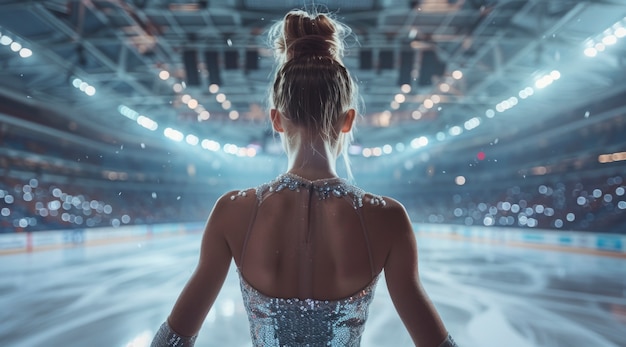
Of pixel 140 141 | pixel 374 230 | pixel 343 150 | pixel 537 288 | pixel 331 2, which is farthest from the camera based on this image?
pixel 140 141

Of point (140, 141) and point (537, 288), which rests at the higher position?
point (140, 141)

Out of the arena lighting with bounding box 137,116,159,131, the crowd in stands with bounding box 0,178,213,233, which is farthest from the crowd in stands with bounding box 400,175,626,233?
the crowd in stands with bounding box 0,178,213,233

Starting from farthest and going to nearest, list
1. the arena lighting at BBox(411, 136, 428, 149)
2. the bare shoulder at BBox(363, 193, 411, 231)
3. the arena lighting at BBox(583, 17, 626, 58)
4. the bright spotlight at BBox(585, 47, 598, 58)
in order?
the arena lighting at BBox(411, 136, 428, 149)
the bright spotlight at BBox(585, 47, 598, 58)
the arena lighting at BBox(583, 17, 626, 58)
the bare shoulder at BBox(363, 193, 411, 231)

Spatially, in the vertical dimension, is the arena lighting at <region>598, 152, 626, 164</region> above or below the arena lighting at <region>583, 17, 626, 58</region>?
below

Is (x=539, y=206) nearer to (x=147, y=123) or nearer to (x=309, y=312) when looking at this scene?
(x=147, y=123)

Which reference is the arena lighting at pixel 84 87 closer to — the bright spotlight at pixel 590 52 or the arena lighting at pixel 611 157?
the bright spotlight at pixel 590 52

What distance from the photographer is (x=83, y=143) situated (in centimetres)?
654

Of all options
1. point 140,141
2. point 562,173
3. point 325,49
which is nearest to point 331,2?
point 325,49

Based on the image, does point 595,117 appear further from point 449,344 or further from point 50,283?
point 50,283

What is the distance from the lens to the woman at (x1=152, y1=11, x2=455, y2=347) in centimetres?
62

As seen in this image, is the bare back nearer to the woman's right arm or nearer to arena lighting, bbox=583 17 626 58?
the woman's right arm

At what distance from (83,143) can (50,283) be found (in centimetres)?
230

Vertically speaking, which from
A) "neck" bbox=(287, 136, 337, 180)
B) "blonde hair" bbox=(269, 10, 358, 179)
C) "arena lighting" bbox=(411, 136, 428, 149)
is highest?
"arena lighting" bbox=(411, 136, 428, 149)

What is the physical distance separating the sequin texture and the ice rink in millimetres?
469
